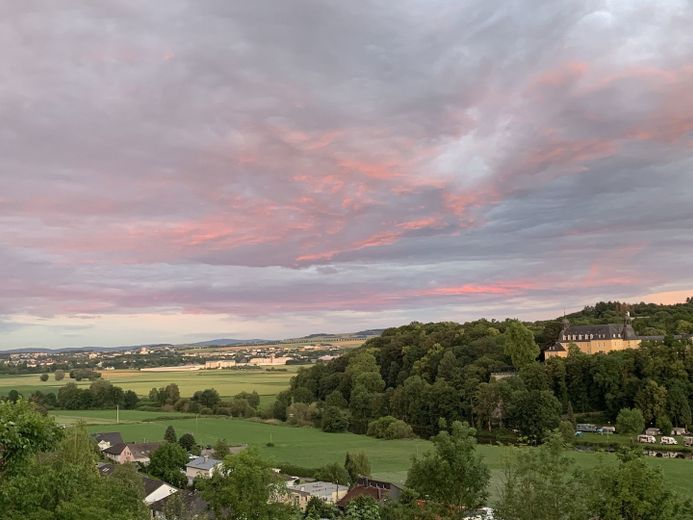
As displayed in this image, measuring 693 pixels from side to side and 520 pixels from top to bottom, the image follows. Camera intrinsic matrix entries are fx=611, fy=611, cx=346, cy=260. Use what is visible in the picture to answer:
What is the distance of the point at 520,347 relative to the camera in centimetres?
10819

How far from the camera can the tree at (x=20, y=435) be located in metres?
Result: 13.6

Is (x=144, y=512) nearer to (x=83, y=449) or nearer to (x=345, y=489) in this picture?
(x=83, y=449)

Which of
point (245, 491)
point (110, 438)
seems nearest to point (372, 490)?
point (245, 491)

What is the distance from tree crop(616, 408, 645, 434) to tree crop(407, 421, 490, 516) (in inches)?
2425

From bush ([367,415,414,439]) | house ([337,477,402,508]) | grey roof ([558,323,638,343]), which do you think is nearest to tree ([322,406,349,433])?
bush ([367,415,414,439])

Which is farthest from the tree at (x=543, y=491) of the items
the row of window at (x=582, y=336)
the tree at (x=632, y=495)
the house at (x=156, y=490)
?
the row of window at (x=582, y=336)

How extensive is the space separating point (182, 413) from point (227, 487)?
9694 centimetres

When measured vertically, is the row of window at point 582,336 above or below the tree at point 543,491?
above

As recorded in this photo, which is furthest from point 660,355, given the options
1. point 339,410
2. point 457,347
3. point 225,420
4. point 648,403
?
point 225,420

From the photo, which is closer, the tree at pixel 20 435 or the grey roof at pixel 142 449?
the tree at pixel 20 435

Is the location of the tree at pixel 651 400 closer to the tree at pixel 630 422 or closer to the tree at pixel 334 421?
the tree at pixel 630 422

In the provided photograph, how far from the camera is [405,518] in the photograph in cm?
2467

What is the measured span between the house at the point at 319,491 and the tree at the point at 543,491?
28815 millimetres

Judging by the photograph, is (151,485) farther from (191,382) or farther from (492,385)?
(191,382)
